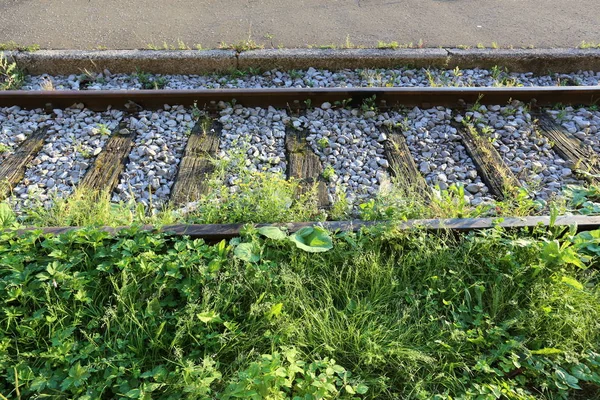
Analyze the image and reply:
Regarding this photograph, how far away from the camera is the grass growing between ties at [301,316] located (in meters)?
2.37

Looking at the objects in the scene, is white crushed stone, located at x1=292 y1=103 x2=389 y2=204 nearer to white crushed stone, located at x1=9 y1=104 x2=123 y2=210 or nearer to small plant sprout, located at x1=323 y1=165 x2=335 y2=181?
small plant sprout, located at x1=323 y1=165 x2=335 y2=181

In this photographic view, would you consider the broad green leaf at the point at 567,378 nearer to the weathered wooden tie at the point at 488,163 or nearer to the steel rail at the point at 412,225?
the steel rail at the point at 412,225

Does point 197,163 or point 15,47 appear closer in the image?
point 197,163

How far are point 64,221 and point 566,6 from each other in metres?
7.30

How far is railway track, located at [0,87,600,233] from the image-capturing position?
3775 mm

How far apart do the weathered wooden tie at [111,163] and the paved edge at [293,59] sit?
4.26 ft

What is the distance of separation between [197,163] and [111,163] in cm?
76

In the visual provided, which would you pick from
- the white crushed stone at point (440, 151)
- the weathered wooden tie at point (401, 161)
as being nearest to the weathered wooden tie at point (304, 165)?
the weathered wooden tie at point (401, 161)

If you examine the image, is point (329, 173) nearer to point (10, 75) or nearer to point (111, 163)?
point (111, 163)

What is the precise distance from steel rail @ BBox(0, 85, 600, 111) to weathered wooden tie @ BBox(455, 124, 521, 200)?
498 millimetres

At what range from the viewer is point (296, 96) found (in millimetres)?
4586

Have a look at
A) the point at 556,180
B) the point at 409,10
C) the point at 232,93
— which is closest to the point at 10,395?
the point at 232,93

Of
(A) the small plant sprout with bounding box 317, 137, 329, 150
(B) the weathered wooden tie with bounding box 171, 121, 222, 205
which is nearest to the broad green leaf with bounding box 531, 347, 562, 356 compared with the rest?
(A) the small plant sprout with bounding box 317, 137, 329, 150

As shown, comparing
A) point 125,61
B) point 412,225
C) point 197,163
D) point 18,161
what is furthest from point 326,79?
point 18,161
